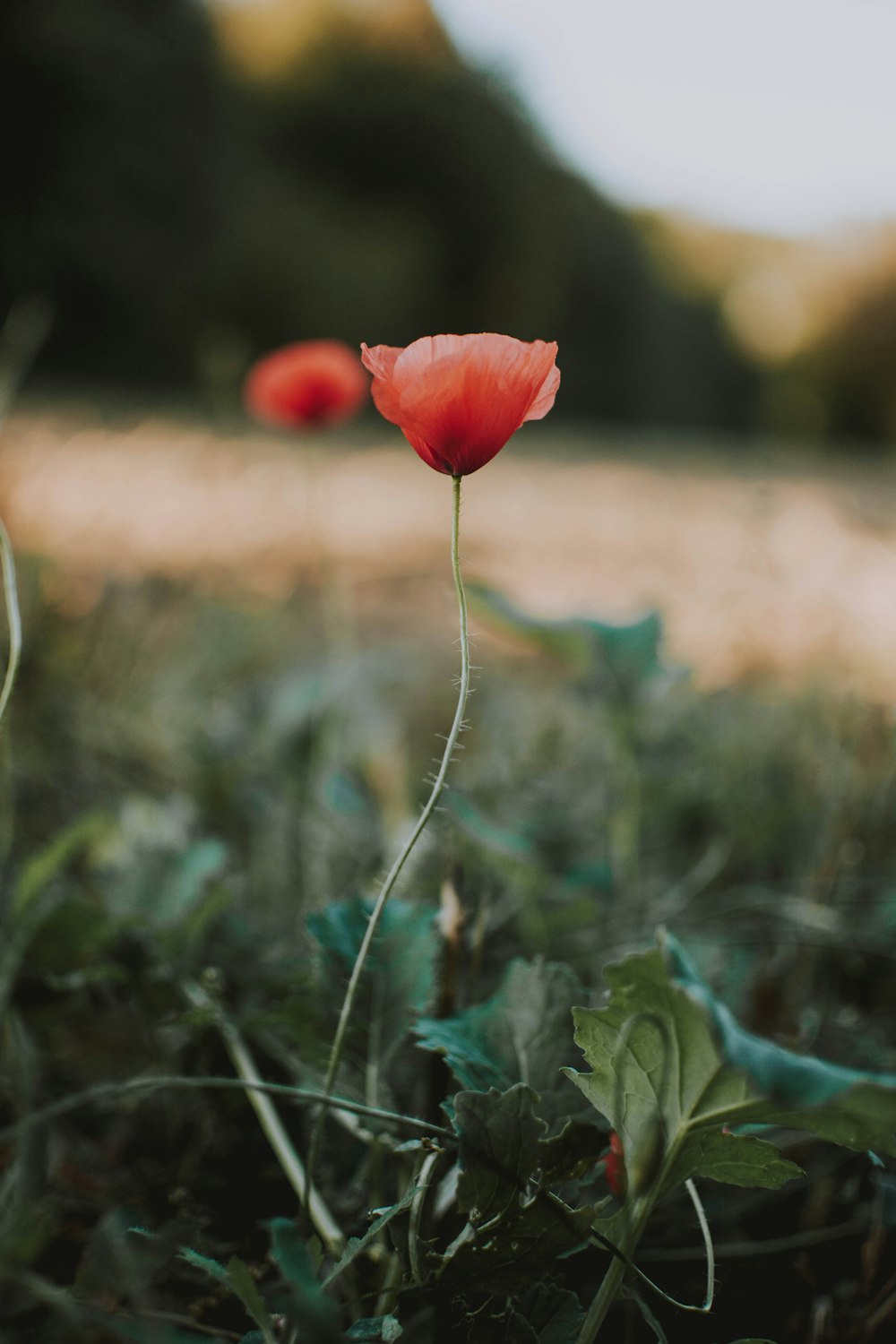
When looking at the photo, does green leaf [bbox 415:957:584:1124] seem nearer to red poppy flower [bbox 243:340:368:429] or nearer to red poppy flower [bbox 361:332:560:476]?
red poppy flower [bbox 361:332:560:476]

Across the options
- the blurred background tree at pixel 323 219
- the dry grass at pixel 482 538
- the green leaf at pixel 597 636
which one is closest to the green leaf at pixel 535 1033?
the green leaf at pixel 597 636

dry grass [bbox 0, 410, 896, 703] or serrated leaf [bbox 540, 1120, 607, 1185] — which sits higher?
dry grass [bbox 0, 410, 896, 703]

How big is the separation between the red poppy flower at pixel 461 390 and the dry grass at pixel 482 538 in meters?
0.68

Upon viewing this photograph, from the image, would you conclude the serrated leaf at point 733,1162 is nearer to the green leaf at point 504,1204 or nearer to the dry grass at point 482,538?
the green leaf at point 504,1204

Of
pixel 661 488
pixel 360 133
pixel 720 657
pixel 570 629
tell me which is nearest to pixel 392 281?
pixel 360 133

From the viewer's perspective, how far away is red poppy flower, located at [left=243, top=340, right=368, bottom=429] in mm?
1164

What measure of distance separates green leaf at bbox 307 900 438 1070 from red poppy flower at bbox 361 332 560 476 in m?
0.27

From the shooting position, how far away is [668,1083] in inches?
18.1

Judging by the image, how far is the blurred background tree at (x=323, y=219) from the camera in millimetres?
7070

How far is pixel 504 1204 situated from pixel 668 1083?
0.10 meters

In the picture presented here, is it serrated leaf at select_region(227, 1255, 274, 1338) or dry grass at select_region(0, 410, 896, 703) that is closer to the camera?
serrated leaf at select_region(227, 1255, 274, 1338)

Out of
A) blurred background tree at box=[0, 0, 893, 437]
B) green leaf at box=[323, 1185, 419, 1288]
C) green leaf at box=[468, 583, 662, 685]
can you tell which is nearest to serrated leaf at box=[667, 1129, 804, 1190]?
green leaf at box=[323, 1185, 419, 1288]

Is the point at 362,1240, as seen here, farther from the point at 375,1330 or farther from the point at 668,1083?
the point at 668,1083

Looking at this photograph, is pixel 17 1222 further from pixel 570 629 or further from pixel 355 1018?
pixel 570 629
